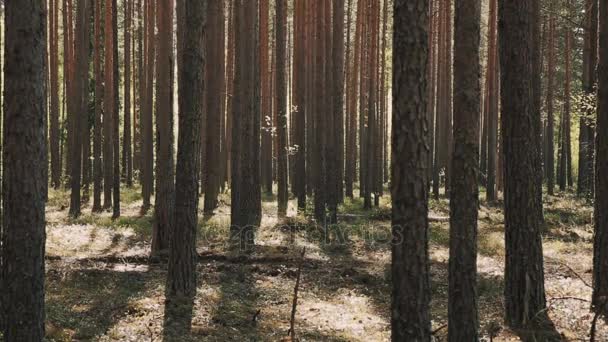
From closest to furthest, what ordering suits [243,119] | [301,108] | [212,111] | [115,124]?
1. [243,119]
2. [212,111]
3. [115,124]
4. [301,108]

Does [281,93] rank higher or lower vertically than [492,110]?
higher

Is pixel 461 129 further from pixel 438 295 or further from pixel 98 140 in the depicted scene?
pixel 98 140

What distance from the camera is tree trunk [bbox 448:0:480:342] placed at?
6.35 m

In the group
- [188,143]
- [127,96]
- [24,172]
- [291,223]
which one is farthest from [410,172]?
[127,96]

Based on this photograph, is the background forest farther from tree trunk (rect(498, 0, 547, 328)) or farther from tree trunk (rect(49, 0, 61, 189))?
tree trunk (rect(49, 0, 61, 189))

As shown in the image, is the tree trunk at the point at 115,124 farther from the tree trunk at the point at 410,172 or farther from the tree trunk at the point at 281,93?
the tree trunk at the point at 410,172

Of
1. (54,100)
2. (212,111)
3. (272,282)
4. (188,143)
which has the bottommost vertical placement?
(272,282)

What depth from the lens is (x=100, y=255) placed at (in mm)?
12070

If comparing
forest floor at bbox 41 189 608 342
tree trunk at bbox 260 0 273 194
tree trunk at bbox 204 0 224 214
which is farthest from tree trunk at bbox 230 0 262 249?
tree trunk at bbox 260 0 273 194

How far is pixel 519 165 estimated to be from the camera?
7625 mm

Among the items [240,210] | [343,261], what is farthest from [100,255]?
[343,261]

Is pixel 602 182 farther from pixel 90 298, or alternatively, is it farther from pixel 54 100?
pixel 54 100

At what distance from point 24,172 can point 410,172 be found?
364 centimetres

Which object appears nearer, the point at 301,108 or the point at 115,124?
the point at 115,124
